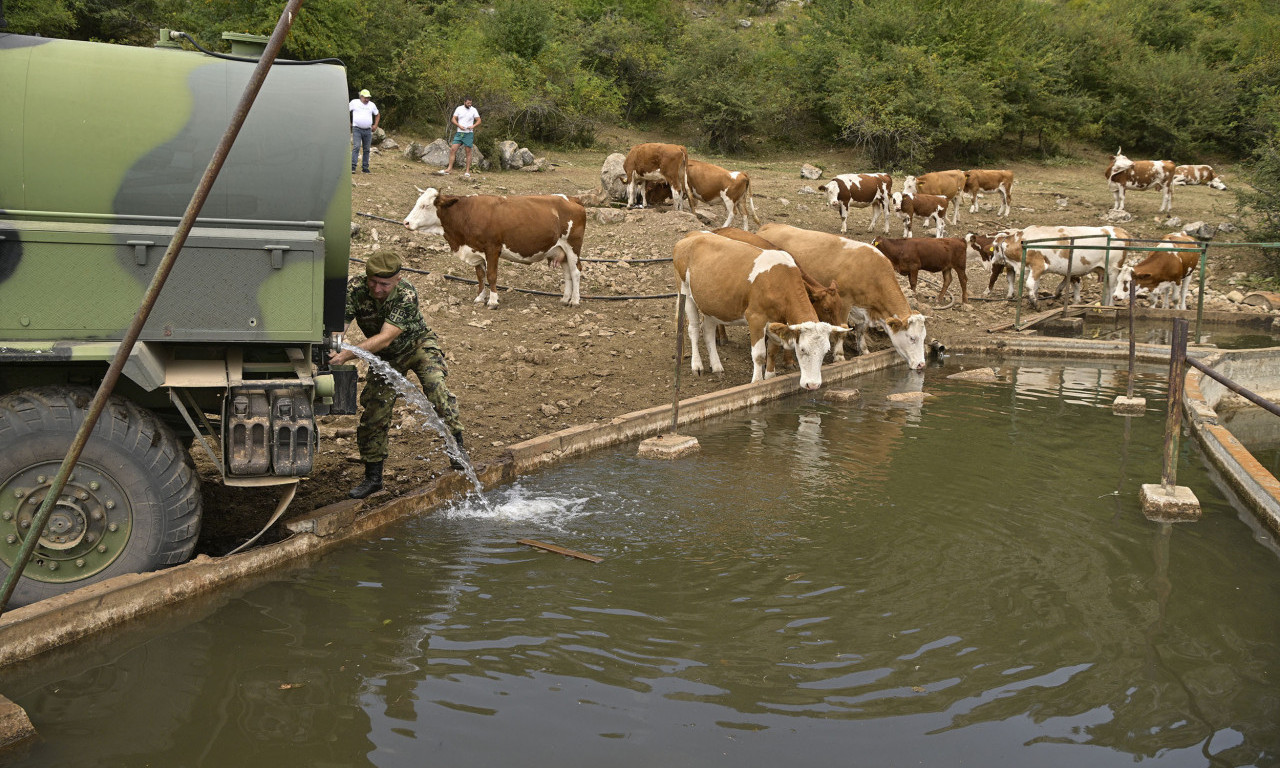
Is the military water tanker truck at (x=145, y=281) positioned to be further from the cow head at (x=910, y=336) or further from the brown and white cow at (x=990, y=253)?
the brown and white cow at (x=990, y=253)

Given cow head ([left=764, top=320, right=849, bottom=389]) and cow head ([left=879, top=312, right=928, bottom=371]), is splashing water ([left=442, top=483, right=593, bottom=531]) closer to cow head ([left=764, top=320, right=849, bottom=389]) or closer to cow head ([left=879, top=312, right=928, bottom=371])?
cow head ([left=764, top=320, right=849, bottom=389])

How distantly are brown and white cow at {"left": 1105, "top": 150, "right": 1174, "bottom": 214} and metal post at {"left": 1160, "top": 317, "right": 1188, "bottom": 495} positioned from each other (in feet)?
73.5

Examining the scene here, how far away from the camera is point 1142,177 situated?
27547mm

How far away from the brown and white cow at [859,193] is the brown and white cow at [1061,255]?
4695mm

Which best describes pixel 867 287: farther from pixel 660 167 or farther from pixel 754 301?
pixel 660 167

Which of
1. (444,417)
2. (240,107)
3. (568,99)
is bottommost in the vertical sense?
(444,417)

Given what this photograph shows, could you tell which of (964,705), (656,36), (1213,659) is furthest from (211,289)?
(656,36)

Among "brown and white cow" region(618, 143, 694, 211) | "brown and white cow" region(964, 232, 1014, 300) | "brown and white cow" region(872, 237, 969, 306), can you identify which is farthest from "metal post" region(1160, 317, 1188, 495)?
"brown and white cow" region(618, 143, 694, 211)

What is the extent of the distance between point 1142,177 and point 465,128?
18307 mm

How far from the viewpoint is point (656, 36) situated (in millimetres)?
42312

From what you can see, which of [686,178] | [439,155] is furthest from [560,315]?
[439,155]

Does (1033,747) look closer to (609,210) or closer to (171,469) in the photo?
(171,469)

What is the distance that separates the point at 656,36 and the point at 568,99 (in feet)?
38.1

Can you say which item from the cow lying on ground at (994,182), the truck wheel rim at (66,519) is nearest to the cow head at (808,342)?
the truck wheel rim at (66,519)
